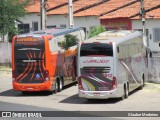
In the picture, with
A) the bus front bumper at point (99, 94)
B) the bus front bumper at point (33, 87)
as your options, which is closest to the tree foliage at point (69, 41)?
the bus front bumper at point (33, 87)

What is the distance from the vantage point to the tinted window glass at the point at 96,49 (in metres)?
25.2

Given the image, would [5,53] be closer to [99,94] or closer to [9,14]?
[9,14]

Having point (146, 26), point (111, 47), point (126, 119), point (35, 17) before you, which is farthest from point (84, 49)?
point (35, 17)

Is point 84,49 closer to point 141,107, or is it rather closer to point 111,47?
point 111,47

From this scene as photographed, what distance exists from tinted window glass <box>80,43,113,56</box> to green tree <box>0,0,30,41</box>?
19725 millimetres

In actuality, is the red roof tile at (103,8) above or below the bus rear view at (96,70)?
above

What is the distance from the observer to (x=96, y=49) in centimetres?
2536

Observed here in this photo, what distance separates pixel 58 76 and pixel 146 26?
24438 mm

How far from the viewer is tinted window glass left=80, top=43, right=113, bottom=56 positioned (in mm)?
25156

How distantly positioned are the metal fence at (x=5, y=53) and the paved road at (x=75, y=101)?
10.2 m

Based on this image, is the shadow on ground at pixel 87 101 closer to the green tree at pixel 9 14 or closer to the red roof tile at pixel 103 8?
the green tree at pixel 9 14

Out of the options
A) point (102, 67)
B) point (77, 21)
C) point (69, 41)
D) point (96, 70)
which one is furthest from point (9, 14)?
point (102, 67)

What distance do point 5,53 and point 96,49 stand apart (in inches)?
718

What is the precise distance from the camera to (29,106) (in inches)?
997
